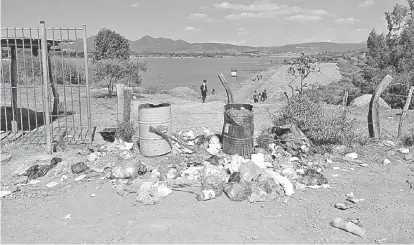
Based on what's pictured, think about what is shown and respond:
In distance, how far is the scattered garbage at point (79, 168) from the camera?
689cm

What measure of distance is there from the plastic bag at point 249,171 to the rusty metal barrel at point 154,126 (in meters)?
1.86

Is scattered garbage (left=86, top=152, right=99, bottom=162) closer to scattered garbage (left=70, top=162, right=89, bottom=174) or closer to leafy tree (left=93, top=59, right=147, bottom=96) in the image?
scattered garbage (left=70, top=162, right=89, bottom=174)

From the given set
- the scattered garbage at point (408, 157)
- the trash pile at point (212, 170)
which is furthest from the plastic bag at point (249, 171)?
the scattered garbage at point (408, 157)

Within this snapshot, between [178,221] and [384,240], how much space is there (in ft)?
8.07

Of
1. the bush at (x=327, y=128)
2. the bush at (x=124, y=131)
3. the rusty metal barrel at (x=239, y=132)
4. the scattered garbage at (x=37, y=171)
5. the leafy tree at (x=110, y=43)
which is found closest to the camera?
the scattered garbage at (x=37, y=171)

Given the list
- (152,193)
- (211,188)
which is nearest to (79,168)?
(152,193)

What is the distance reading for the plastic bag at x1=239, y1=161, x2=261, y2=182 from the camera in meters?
6.12

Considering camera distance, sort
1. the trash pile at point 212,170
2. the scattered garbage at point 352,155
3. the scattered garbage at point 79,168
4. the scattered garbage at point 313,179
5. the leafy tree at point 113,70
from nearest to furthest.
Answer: the trash pile at point 212,170 → the scattered garbage at point 313,179 → the scattered garbage at point 79,168 → the scattered garbage at point 352,155 → the leafy tree at point 113,70

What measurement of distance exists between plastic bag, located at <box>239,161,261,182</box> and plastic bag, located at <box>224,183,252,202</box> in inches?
9.9

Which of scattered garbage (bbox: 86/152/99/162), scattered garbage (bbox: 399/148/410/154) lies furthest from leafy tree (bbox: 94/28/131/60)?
scattered garbage (bbox: 399/148/410/154)

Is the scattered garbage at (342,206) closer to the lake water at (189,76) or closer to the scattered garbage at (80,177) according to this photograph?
the scattered garbage at (80,177)

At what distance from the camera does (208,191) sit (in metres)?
5.68

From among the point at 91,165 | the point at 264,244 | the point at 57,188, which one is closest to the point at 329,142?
the point at 264,244

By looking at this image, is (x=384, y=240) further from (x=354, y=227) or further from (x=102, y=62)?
(x=102, y=62)
